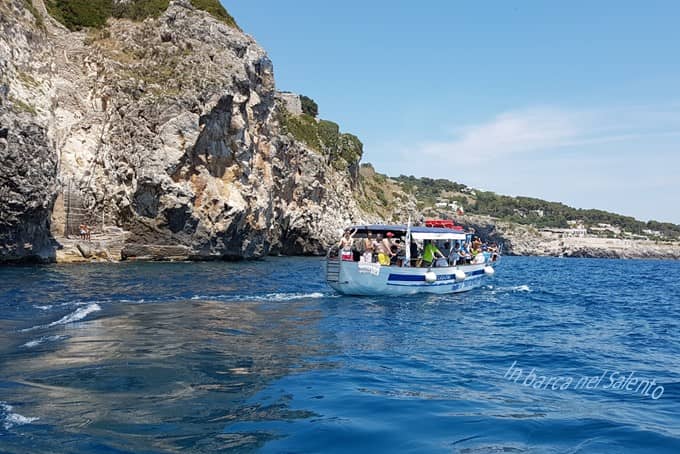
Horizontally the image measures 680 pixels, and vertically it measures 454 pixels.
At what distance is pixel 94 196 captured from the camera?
131ft

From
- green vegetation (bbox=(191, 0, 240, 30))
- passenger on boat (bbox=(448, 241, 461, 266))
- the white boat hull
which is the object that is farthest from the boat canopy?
green vegetation (bbox=(191, 0, 240, 30))

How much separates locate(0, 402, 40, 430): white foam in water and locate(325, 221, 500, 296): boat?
16.4 m

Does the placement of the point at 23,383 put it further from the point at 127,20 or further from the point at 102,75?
the point at 127,20

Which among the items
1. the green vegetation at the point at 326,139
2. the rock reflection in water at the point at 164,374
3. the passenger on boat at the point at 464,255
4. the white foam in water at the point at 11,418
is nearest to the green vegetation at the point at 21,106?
the rock reflection in water at the point at 164,374

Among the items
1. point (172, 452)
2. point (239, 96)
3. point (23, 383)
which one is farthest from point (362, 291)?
point (239, 96)

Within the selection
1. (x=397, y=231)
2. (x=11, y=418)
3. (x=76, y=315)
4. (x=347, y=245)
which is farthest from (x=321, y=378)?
(x=397, y=231)

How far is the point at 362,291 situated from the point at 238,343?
11386 mm

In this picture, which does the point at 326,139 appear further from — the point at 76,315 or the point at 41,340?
the point at 41,340

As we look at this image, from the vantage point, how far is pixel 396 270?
2320 centimetres

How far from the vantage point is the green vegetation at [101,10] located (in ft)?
149

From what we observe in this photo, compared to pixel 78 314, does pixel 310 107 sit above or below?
above

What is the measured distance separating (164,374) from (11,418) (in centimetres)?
271

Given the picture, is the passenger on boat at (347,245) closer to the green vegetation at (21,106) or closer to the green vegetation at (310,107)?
the green vegetation at (21,106)

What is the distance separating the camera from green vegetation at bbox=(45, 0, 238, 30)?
45.4m
